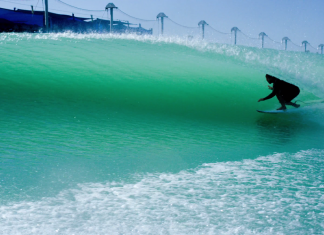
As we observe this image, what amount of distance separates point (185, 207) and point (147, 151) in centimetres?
133

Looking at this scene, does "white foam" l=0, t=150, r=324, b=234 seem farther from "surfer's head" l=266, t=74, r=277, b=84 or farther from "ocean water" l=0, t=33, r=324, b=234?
"surfer's head" l=266, t=74, r=277, b=84

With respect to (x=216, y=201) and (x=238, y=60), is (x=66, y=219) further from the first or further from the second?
(x=238, y=60)

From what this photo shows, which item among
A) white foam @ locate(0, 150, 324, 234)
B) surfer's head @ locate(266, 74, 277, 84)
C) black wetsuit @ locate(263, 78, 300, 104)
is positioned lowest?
white foam @ locate(0, 150, 324, 234)

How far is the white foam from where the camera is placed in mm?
1860

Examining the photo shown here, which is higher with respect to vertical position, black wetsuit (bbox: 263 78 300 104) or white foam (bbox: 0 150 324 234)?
black wetsuit (bbox: 263 78 300 104)

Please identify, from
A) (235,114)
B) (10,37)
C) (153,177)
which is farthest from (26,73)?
(153,177)

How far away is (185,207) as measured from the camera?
2117mm

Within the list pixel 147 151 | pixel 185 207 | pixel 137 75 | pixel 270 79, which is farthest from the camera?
pixel 137 75

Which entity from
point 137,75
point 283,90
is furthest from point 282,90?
point 137,75

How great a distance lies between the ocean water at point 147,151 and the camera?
198cm

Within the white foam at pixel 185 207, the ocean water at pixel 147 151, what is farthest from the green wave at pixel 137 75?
the white foam at pixel 185 207

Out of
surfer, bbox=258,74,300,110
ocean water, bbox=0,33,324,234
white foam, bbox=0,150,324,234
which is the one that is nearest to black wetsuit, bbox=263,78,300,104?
surfer, bbox=258,74,300,110

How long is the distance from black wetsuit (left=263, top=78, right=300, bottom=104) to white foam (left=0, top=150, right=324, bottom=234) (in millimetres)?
3311

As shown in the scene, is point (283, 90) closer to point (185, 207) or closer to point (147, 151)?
point (147, 151)
